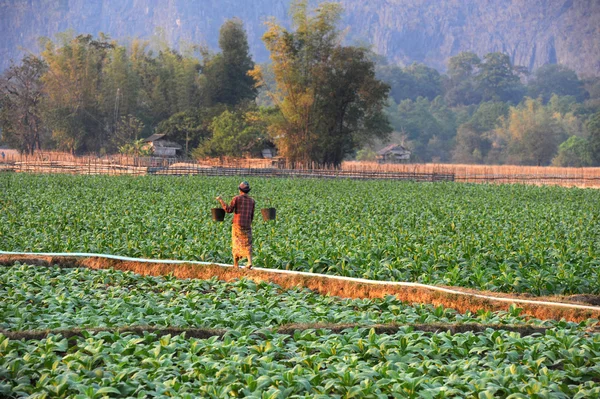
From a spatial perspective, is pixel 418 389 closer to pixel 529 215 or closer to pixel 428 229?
pixel 428 229

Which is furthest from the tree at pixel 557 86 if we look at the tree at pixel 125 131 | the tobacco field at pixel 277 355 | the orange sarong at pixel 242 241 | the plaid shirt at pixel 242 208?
the tobacco field at pixel 277 355

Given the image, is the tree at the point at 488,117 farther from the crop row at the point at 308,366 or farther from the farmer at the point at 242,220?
the crop row at the point at 308,366

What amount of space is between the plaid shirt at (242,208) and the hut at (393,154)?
→ 64521 mm

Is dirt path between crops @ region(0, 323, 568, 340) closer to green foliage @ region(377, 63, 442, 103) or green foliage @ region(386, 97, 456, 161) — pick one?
green foliage @ region(386, 97, 456, 161)

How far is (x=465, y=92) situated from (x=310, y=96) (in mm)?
76335

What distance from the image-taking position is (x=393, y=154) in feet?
247

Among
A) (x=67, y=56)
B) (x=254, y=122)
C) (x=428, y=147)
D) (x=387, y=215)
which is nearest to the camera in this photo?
(x=387, y=215)

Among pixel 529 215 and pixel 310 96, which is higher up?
pixel 310 96

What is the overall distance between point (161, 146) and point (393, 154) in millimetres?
23982

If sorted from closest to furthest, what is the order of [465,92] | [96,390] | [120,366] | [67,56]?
[96,390], [120,366], [67,56], [465,92]

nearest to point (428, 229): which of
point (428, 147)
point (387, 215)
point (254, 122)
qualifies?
point (387, 215)

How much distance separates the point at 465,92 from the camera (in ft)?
393

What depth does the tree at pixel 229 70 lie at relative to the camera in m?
66.3

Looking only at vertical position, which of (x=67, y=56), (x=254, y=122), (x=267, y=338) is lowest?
(x=267, y=338)
